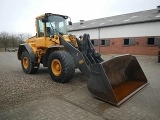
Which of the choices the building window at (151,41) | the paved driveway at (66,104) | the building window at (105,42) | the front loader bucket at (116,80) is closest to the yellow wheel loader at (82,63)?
the front loader bucket at (116,80)

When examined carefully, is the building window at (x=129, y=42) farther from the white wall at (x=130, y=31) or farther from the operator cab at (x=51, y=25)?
the operator cab at (x=51, y=25)

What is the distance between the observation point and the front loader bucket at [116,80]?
4.39 meters

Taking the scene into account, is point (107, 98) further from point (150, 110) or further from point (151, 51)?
point (151, 51)

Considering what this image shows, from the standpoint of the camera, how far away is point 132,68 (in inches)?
247

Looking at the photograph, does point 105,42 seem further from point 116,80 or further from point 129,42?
point 116,80

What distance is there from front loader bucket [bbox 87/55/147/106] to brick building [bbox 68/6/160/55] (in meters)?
13.1

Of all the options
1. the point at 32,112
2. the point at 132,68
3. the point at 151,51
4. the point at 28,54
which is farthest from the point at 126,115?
the point at 151,51

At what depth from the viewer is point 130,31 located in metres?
19.8

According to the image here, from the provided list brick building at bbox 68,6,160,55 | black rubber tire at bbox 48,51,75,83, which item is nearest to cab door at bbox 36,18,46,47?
black rubber tire at bbox 48,51,75,83

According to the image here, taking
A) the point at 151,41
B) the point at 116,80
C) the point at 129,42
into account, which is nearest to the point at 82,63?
the point at 116,80

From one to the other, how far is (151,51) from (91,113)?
1634 centimetres

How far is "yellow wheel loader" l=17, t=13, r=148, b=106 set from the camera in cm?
459

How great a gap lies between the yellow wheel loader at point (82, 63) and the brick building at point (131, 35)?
42.7 feet

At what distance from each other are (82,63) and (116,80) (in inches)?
51.1
